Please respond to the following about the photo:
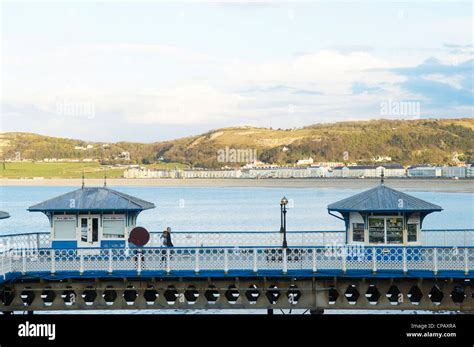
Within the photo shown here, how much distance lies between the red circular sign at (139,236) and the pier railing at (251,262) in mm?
1343

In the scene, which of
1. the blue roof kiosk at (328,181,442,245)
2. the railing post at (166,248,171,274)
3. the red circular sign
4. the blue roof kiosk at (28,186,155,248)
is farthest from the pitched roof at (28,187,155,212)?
the blue roof kiosk at (328,181,442,245)

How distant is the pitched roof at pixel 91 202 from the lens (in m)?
30.6

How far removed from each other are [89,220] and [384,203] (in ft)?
35.2

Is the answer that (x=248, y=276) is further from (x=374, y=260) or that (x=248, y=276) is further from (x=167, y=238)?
(x=374, y=260)

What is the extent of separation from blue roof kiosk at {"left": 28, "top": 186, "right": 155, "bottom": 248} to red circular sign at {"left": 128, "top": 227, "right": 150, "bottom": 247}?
1.06m

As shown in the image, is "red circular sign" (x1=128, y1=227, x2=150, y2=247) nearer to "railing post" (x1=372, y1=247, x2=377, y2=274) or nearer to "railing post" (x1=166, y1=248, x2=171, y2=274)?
"railing post" (x1=166, y1=248, x2=171, y2=274)

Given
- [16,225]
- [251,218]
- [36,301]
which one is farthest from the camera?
[251,218]

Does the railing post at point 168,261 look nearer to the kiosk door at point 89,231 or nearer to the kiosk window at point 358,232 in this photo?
the kiosk door at point 89,231

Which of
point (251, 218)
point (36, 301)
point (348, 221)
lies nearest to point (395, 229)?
point (348, 221)

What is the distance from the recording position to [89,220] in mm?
30859

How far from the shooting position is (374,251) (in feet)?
91.4
